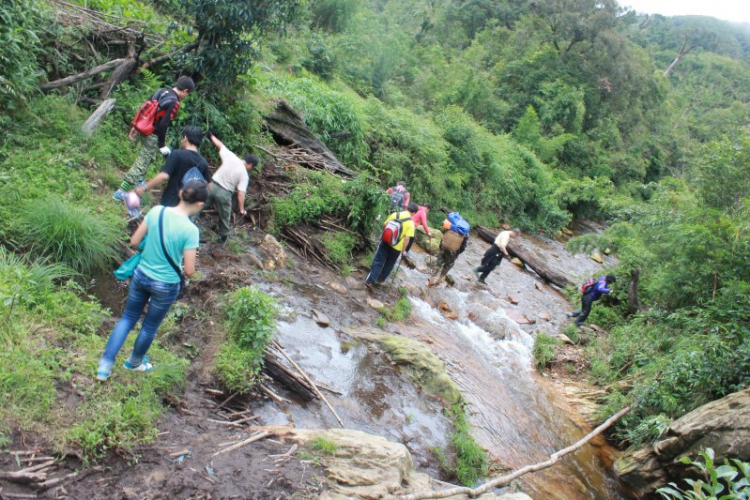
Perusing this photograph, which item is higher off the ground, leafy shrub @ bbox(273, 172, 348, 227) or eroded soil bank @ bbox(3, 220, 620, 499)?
leafy shrub @ bbox(273, 172, 348, 227)

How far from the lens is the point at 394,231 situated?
830 cm

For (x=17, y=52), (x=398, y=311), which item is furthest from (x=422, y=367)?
(x=17, y=52)

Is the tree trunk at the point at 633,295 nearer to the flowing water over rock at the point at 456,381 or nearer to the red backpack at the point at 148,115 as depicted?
the flowing water over rock at the point at 456,381

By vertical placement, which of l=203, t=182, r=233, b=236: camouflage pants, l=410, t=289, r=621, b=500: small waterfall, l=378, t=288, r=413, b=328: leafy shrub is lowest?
l=410, t=289, r=621, b=500: small waterfall

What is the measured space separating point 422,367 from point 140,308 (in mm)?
4176

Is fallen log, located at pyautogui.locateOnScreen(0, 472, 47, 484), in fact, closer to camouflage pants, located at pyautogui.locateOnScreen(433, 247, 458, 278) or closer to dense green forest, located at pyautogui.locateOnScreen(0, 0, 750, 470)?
dense green forest, located at pyautogui.locateOnScreen(0, 0, 750, 470)

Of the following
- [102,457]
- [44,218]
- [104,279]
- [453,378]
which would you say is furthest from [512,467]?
[44,218]

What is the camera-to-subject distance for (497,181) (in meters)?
21.0

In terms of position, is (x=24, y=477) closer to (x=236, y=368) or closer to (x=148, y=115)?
(x=236, y=368)

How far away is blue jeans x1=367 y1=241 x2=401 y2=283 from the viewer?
8.75 meters

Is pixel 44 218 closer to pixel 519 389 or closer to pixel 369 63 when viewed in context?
pixel 519 389

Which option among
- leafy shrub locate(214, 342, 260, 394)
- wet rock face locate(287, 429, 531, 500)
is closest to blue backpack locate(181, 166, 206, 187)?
leafy shrub locate(214, 342, 260, 394)

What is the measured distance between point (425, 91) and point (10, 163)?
81.4 ft

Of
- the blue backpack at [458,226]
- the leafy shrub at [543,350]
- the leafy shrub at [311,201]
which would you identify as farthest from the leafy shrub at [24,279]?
the leafy shrub at [543,350]
